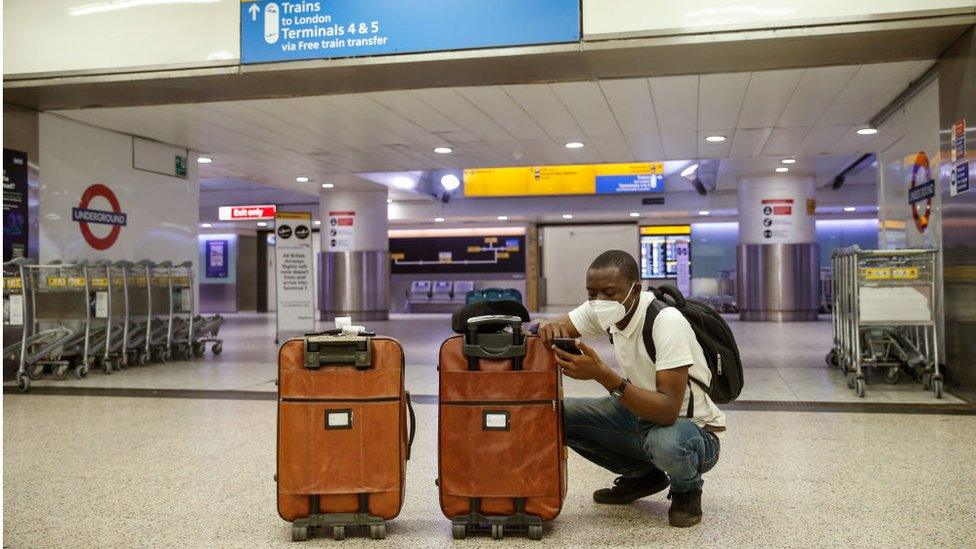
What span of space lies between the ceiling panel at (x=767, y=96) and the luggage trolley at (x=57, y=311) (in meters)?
7.05

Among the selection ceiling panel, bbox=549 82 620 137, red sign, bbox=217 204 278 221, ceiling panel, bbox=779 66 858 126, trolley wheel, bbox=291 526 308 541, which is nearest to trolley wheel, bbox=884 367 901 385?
ceiling panel, bbox=779 66 858 126

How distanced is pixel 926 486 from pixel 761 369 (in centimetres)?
484

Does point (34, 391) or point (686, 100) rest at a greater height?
point (686, 100)

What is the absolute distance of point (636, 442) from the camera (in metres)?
3.17

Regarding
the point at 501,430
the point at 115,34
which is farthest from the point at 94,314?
the point at 501,430

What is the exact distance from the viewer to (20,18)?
7371 millimetres

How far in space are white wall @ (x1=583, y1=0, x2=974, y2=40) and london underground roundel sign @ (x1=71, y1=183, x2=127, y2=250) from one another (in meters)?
6.16

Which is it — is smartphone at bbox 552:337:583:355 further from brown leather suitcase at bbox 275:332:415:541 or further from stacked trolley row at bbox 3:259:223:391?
stacked trolley row at bbox 3:259:223:391

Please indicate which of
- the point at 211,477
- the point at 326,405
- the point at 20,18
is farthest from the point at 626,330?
the point at 20,18

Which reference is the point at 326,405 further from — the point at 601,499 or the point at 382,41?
the point at 382,41

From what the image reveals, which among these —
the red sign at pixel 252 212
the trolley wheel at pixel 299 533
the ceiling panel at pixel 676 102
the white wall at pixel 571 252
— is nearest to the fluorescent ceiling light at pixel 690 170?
the white wall at pixel 571 252

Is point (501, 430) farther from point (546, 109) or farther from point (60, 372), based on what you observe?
point (60, 372)

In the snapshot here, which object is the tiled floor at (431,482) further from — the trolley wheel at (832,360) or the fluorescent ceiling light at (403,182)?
the fluorescent ceiling light at (403,182)

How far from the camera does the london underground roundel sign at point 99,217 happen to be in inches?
355
